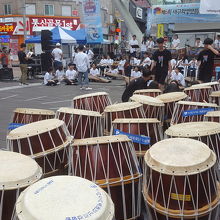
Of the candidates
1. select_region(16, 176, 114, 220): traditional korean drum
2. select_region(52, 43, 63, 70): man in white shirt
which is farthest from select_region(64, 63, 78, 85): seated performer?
select_region(16, 176, 114, 220): traditional korean drum

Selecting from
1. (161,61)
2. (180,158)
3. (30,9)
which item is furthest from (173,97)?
(30,9)

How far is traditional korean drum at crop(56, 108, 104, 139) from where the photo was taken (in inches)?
163

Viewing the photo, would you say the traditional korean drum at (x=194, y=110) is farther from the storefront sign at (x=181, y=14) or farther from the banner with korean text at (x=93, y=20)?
the banner with korean text at (x=93, y=20)

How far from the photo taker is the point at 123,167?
3.01 m

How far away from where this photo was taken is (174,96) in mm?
5043

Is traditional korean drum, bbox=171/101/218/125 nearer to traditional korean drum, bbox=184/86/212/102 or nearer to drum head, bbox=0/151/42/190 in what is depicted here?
traditional korean drum, bbox=184/86/212/102

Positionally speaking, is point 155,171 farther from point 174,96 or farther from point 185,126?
point 174,96

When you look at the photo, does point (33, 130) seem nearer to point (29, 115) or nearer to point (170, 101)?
point (29, 115)

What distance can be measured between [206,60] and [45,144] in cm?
520

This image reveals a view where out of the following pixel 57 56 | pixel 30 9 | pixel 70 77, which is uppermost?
pixel 30 9

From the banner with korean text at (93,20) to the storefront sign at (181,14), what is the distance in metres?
3.20

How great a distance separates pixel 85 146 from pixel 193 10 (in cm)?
1493

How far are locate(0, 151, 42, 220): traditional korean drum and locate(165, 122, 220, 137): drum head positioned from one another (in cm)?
146

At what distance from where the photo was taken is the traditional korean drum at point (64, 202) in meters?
1.93
